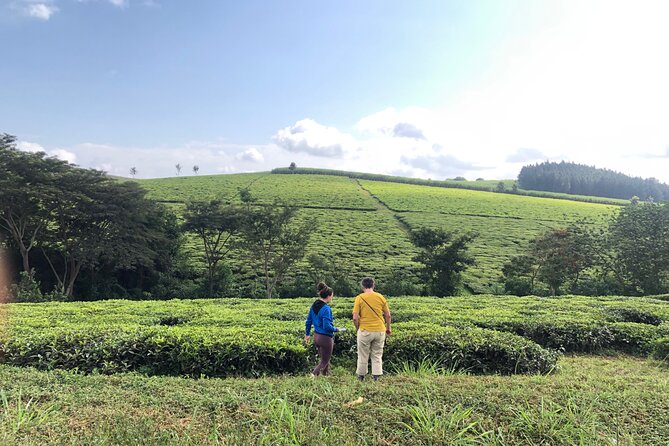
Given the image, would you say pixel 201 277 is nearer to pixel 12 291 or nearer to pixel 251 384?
pixel 12 291

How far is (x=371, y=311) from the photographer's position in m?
6.59

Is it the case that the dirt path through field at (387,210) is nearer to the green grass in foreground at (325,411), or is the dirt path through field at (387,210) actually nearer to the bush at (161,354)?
the bush at (161,354)

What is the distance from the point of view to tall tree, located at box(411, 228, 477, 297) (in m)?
26.8

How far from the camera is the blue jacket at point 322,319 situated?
22.1 ft

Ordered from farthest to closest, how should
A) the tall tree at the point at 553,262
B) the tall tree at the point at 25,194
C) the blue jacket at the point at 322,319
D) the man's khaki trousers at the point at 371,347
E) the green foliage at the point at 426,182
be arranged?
the green foliage at the point at 426,182
the tall tree at the point at 553,262
the tall tree at the point at 25,194
the blue jacket at the point at 322,319
the man's khaki trousers at the point at 371,347

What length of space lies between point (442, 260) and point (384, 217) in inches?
1002

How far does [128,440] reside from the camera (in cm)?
390

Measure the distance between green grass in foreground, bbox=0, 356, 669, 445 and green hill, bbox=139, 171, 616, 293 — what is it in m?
22.3

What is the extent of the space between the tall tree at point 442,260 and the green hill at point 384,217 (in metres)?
2.64

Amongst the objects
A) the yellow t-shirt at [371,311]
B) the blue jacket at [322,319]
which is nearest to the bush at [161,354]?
the blue jacket at [322,319]

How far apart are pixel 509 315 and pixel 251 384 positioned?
855 cm

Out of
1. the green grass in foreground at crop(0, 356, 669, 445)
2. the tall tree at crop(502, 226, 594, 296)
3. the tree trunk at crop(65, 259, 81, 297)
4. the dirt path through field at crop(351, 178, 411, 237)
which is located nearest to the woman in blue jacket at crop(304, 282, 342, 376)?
the green grass in foreground at crop(0, 356, 669, 445)

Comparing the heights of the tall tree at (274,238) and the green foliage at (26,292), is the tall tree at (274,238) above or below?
above

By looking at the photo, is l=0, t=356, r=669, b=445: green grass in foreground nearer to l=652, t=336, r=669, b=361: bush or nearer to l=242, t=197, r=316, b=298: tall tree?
l=652, t=336, r=669, b=361: bush
